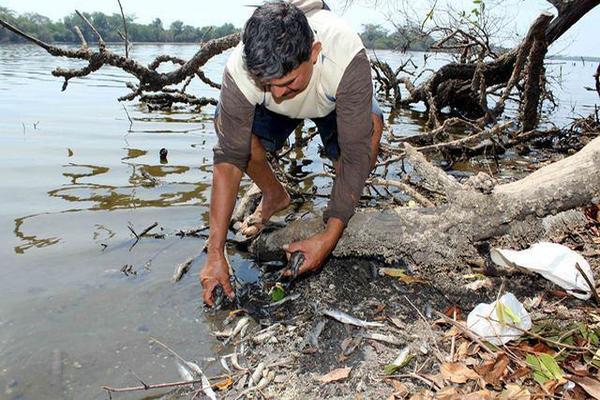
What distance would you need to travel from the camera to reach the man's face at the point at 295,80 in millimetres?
2424

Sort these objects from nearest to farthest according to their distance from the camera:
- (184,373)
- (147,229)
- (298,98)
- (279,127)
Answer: (184,373)
(298,98)
(279,127)
(147,229)

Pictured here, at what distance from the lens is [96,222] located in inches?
190

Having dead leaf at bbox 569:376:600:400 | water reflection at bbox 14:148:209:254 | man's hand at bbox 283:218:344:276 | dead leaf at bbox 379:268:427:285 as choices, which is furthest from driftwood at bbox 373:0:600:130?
dead leaf at bbox 569:376:600:400

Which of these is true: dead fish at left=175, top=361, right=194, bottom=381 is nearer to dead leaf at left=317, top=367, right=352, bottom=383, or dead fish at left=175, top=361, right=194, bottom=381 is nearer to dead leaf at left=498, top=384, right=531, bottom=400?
dead leaf at left=317, top=367, right=352, bottom=383

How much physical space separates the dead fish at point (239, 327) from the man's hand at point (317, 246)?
1.52 feet

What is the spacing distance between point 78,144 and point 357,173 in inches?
254

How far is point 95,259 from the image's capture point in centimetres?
405

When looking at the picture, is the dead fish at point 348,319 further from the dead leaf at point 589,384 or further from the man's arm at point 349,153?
the dead leaf at point 589,384

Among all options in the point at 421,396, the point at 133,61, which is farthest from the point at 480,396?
the point at 133,61

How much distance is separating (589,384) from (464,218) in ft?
4.43

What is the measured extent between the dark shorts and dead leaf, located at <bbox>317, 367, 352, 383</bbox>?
168cm

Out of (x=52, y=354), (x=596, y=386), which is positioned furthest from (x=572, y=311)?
(x=52, y=354)

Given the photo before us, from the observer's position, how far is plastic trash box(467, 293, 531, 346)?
8.18 ft

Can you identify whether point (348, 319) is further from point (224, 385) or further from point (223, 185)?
point (223, 185)
